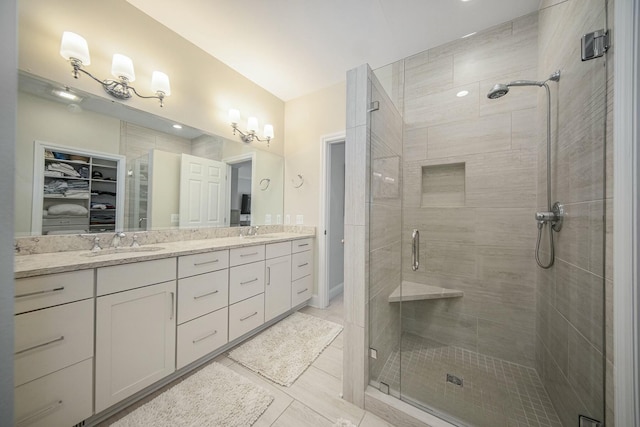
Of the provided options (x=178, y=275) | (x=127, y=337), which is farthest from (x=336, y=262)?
(x=127, y=337)

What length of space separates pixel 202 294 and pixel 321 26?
2.40m

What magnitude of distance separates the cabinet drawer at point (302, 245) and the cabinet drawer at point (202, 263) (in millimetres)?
858

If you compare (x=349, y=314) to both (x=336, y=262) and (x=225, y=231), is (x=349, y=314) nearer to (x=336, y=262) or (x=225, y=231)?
(x=225, y=231)

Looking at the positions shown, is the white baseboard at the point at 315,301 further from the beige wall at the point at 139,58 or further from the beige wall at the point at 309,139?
the beige wall at the point at 139,58

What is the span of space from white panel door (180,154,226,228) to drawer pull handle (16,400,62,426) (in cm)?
128

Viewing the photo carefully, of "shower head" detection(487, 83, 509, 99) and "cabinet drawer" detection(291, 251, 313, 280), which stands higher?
"shower head" detection(487, 83, 509, 99)

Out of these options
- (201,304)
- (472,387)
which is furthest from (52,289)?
(472,387)

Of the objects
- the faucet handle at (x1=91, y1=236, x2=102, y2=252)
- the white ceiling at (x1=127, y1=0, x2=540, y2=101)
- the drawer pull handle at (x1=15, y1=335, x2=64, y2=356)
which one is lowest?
the drawer pull handle at (x1=15, y1=335, x2=64, y2=356)

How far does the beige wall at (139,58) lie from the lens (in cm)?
131

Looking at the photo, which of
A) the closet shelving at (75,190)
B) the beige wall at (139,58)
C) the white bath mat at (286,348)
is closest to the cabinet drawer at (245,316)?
the white bath mat at (286,348)

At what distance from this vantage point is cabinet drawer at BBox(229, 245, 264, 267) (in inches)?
70.2

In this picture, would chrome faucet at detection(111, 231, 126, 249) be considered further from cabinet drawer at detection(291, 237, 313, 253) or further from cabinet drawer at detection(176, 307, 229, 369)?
cabinet drawer at detection(291, 237, 313, 253)

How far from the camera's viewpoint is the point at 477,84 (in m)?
1.74

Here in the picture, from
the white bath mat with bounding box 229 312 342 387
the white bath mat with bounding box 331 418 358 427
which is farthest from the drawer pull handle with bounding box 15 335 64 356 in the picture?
the white bath mat with bounding box 331 418 358 427
